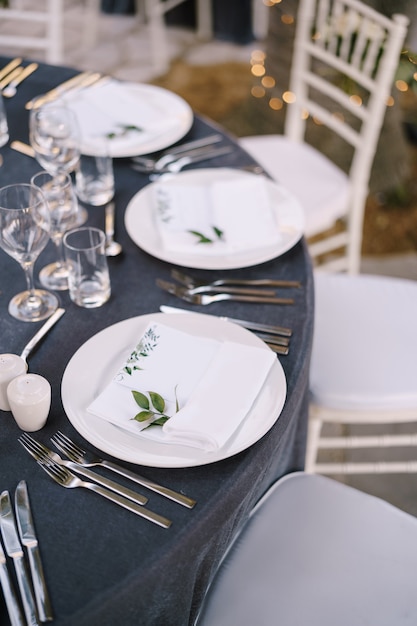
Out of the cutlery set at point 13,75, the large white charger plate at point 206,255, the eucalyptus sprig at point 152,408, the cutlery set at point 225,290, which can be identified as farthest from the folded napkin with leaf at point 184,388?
the cutlery set at point 13,75

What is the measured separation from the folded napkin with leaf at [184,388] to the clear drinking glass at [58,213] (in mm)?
241

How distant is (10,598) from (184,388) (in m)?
0.36

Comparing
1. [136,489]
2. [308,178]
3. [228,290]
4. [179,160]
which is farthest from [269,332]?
[308,178]

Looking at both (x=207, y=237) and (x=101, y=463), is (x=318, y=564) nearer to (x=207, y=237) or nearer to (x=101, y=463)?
(x=101, y=463)

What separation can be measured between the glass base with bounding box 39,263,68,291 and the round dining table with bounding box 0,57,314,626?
0.02 m

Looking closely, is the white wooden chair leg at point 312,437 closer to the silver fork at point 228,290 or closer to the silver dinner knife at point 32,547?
the silver fork at point 228,290

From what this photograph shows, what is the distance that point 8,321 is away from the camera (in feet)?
3.78

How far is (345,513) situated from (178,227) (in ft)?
1.94

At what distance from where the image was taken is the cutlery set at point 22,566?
2.60 ft

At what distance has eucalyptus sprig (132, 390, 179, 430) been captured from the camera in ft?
3.13

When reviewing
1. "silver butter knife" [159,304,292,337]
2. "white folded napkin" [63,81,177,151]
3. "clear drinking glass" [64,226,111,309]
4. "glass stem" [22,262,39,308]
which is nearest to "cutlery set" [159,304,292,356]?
"silver butter knife" [159,304,292,337]

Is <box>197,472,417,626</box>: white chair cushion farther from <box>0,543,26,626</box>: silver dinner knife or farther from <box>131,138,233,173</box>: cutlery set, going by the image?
<box>131,138,233,173</box>: cutlery set

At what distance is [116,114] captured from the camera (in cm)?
166

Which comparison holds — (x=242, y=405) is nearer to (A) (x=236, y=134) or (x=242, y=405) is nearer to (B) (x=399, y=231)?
(B) (x=399, y=231)
